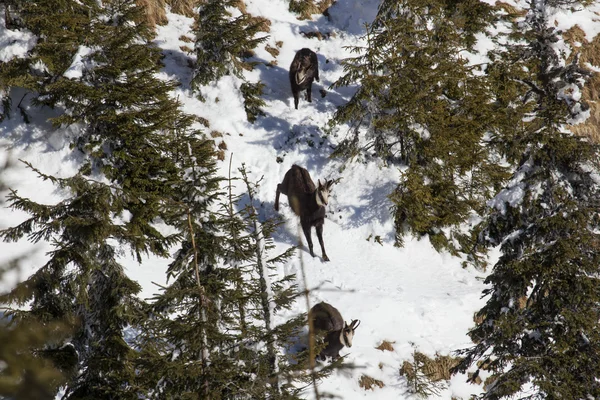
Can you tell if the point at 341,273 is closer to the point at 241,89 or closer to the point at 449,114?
the point at 449,114

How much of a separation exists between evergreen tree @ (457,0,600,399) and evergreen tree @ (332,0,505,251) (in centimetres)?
558

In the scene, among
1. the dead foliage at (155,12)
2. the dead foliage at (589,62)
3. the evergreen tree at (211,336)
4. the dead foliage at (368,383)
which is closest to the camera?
the evergreen tree at (211,336)

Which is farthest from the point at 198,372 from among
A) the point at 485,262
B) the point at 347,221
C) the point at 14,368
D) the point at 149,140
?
the point at 485,262

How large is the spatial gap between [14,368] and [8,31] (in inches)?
525

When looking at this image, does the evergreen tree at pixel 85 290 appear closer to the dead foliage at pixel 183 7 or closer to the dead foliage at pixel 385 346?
the dead foliage at pixel 385 346

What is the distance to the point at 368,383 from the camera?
9703mm

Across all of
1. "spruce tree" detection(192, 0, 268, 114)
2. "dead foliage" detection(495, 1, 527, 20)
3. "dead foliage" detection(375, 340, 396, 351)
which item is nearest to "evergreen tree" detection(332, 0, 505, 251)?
"spruce tree" detection(192, 0, 268, 114)

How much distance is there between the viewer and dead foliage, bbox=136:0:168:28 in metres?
16.8

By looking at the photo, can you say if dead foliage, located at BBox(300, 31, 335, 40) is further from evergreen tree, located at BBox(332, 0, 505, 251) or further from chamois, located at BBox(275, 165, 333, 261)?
chamois, located at BBox(275, 165, 333, 261)

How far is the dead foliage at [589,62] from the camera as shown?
63.2 feet

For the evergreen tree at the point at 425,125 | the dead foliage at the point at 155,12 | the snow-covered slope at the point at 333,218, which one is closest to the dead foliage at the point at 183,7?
the snow-covered slope at the point at 333,218

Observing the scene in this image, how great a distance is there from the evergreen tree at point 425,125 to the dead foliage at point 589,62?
765 centimetres

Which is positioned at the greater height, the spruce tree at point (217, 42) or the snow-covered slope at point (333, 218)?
the spruce tree at point (217, 42)

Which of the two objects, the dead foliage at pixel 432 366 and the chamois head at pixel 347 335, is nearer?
the chamois head at pixel 347 335
